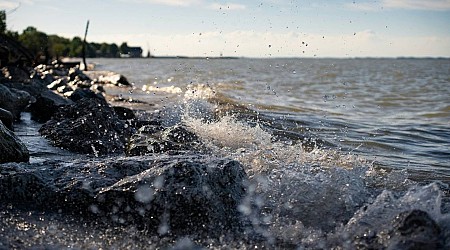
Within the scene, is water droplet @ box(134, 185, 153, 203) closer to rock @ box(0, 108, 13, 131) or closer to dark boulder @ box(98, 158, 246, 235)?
dark boulder @ box(98, 158, 246, 235)

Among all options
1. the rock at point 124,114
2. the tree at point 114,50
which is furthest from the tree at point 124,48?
the rock at point 124,114

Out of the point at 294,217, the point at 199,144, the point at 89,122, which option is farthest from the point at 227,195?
the point at 89,122

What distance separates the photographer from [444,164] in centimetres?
661

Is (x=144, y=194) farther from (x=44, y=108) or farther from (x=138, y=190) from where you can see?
(x=44, y=108)

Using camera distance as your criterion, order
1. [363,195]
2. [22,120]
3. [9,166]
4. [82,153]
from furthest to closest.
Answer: [22,120] → [82,153] → [363,195] → [9,166]

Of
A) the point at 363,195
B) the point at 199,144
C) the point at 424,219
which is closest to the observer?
the point at 424,219

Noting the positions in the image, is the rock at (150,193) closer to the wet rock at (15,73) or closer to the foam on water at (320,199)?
the foam on water at (320,199)

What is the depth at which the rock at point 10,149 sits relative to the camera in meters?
4.41

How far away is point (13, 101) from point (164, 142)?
3679 mm

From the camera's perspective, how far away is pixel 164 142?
228 inches

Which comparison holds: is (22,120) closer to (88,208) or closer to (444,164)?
(88,208)

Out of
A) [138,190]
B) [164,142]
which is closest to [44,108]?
[164,142]

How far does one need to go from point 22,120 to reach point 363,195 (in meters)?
6.14

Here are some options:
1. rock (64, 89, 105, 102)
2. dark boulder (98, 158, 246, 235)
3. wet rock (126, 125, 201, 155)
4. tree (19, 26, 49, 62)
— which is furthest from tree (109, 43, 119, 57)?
dark boulder (98, 158, 246, 235)
